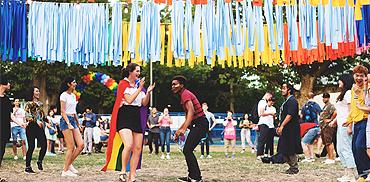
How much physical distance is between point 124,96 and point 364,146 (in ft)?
11.7

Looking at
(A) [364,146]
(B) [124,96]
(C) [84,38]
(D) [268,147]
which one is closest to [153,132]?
(D) [268,147]

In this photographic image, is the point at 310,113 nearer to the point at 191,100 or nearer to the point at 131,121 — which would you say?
the point at 191,100

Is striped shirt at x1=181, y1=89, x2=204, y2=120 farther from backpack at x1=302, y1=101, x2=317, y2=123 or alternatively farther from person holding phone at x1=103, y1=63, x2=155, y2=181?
backpack at x1=302, y1=101, x2=317, y2=123

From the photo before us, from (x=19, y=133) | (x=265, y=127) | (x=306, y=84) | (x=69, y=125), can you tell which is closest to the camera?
(x=69, y=125)

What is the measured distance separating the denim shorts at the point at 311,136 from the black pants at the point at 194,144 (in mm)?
5157

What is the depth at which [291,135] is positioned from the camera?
10164mm

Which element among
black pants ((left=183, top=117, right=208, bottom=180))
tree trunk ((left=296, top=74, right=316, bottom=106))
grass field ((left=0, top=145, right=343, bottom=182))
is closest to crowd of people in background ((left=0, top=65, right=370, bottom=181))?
black pants ((left=183, top=117, right=208, bottom=180))

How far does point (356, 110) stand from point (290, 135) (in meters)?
2.28

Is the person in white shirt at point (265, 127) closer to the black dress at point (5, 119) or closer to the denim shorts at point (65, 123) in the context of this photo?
the denim shorts at point (65, 123)

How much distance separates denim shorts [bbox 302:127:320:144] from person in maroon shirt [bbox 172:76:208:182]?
516 cm

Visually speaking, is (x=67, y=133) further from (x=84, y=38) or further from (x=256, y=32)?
(x=256, y=32)

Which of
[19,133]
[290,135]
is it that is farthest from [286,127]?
[19,133]

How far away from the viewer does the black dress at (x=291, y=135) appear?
397 inches

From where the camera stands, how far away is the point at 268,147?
1404cm
